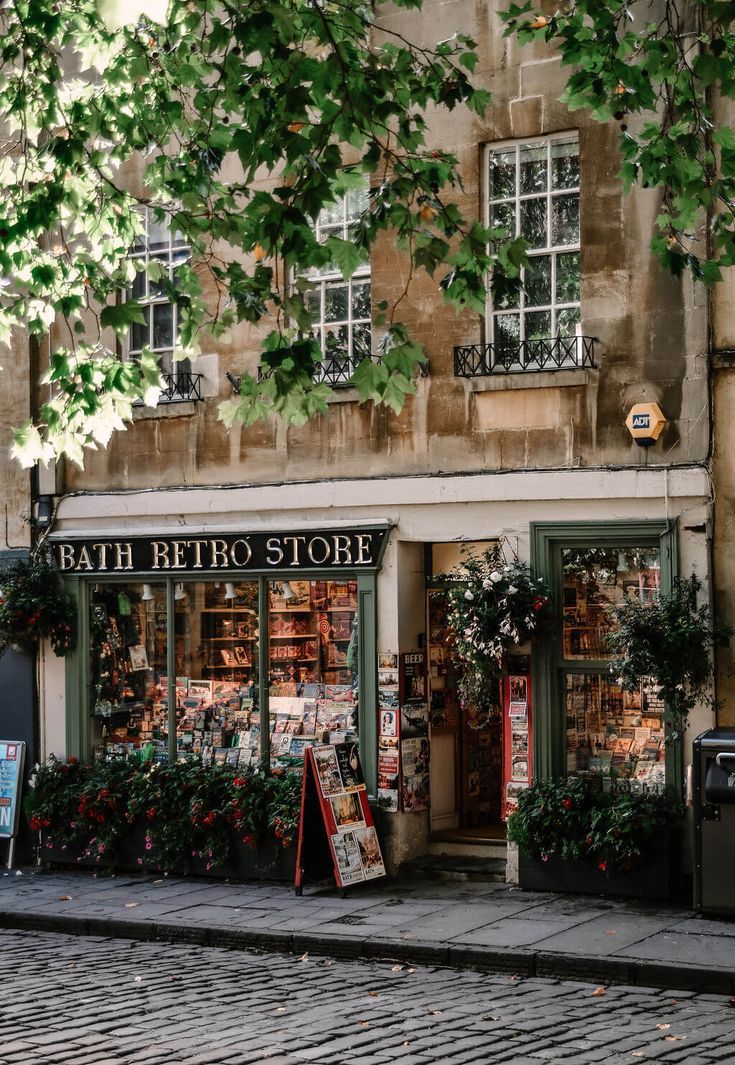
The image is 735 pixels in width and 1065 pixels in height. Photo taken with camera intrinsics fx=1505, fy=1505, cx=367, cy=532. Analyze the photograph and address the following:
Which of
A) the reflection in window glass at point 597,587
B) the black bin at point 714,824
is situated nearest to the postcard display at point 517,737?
the reflection in window glass at point 597,587

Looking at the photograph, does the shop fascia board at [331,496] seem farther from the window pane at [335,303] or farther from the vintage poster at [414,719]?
the vintage poster at [414,719]

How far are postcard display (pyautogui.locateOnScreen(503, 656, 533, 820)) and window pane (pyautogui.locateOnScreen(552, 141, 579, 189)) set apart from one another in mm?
4173

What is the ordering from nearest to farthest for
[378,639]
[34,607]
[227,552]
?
[378,639] → [227,552] → [34,607]

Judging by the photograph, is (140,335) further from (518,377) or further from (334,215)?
(518,377)

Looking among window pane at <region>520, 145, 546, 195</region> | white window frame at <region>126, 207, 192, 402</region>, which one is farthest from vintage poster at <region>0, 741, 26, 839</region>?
window pane at <region>520, 145, 546, 195</region>

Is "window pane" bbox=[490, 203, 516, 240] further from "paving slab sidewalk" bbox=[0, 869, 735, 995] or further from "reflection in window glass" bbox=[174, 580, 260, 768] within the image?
"paving slab sidewalk" bbox=[0, 869, 735, 995]

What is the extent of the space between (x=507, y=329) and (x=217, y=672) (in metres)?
4.48

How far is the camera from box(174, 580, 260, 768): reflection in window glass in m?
14.7

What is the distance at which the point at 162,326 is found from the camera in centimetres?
1554

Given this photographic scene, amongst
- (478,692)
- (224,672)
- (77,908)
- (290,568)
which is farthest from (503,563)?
(77,908)

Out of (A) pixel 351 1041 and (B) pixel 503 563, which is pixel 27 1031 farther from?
(B) pixel 503 563

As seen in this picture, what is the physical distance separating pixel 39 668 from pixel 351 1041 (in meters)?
8.39

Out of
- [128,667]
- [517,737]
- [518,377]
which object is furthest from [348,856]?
[518,377]

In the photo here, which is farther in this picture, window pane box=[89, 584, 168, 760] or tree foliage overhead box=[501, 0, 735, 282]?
window pane box=[89, 584, 168, 760]
